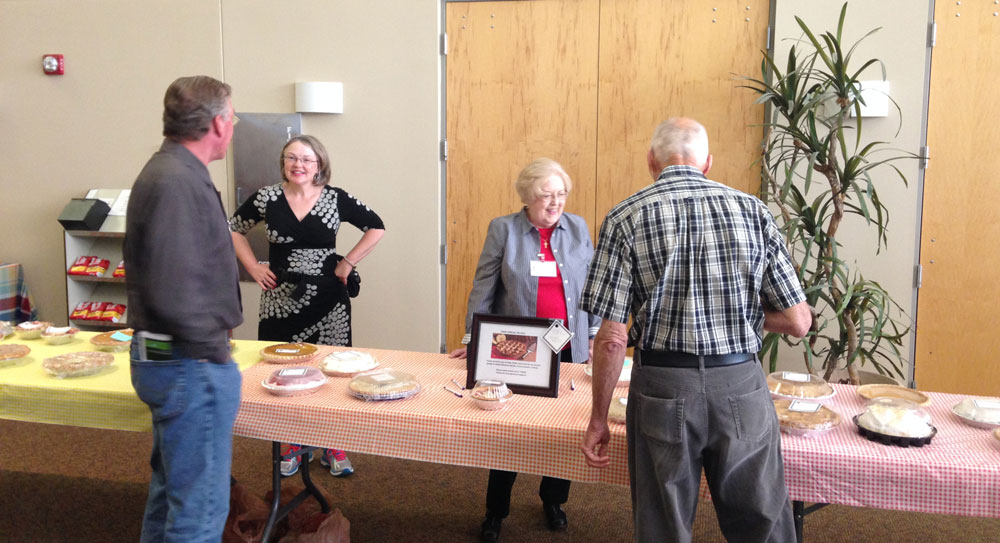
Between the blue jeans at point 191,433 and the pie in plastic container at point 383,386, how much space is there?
408 millimetres

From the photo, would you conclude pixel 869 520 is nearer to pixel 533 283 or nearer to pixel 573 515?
pixel 573 515

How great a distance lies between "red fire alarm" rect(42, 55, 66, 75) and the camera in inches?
204

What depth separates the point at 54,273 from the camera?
5402mm

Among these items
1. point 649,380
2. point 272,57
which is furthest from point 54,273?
point 649,380

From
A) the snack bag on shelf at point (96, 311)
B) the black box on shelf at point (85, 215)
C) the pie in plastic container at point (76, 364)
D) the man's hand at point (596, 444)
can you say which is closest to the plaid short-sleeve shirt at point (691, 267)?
the man's hand at point (596, 444)

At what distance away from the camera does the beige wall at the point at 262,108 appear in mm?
4648

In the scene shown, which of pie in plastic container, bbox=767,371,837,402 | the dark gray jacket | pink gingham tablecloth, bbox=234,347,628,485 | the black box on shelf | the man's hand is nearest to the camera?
the dark gray jacket

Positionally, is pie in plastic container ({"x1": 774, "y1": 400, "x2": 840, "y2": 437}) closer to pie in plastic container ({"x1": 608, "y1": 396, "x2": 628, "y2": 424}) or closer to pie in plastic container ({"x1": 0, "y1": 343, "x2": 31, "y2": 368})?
pie in plastic container ({"x1": 608, "y1": 396, "x2": 628, "y2": 424})

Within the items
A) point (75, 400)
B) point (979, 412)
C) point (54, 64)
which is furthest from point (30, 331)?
point (979, 412)

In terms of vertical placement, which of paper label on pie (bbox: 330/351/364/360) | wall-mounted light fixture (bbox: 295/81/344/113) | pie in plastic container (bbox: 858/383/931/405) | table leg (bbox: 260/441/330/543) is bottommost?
table leg (bbox: 260/441/330/543)

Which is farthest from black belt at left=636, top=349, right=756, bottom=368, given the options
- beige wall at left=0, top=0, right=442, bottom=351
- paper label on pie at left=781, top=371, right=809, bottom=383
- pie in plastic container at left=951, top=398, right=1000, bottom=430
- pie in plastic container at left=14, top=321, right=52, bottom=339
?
beige wall at left=0, top=0, right=442, bottom=351

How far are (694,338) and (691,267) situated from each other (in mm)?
159

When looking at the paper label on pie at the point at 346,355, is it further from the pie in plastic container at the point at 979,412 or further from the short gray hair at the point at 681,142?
the pie in plastic container at the point at 979,412

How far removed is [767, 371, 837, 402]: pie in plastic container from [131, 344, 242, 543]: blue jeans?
1.57 m
